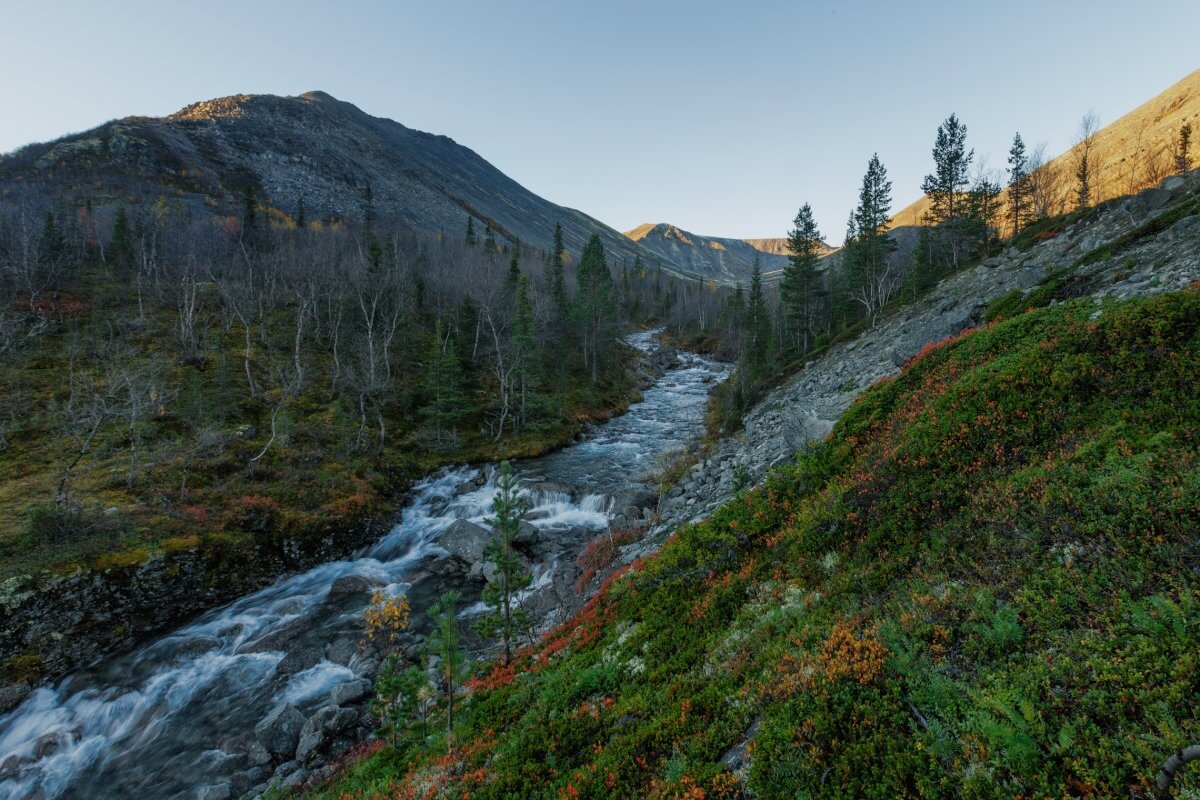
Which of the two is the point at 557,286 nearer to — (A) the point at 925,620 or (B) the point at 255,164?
(A) the point at 925,620

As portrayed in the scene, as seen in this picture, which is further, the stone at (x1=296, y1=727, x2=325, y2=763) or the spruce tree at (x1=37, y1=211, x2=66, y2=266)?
the spruce tree at (x1=37, y1=211, x2=66, y2=266)

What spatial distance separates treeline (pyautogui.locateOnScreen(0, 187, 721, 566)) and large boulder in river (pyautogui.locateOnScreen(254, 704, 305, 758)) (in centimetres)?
1479

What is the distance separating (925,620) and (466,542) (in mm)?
20991

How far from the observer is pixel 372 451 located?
3359cm

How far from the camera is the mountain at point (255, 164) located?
94125 millimetres

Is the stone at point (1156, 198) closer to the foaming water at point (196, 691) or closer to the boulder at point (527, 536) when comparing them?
the foaming water at point (196, 691)

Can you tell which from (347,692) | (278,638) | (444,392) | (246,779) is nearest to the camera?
(246,779)

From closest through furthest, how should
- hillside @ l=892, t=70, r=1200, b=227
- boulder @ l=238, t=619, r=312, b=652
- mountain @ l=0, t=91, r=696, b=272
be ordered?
boulder @ l=238, t=619, r=312, b=652, hillside @ l=892, t=70, r=1200, b=227, mountain @ l=0, t=91, r=696, b=272

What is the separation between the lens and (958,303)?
110ft

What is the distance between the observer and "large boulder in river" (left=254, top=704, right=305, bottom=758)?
12.9 meters

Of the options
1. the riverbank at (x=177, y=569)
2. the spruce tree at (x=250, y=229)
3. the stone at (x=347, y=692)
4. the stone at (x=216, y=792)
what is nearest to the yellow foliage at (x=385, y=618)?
the stone at (x=347, y=692)

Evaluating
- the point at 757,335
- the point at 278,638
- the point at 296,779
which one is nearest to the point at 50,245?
the point at 278,638

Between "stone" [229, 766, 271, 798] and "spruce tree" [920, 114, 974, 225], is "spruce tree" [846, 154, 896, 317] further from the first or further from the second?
A: "stone" [229, 766, 271, 798]

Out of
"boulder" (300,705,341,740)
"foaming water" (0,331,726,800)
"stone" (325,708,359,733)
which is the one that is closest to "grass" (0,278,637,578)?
"foaming water" (0,331,726,800)
